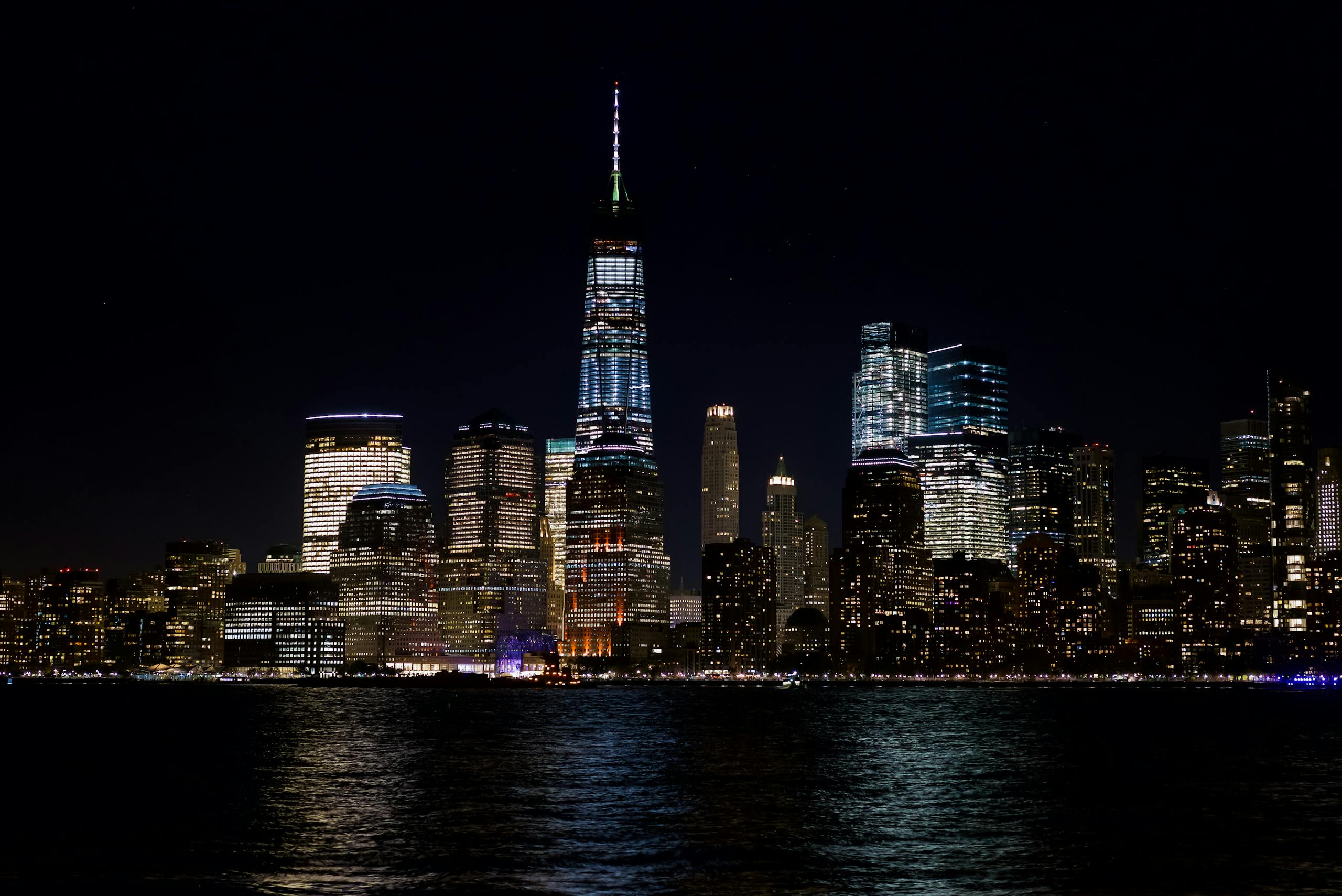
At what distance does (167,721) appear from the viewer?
191 m

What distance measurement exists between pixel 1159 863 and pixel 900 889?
14.1m

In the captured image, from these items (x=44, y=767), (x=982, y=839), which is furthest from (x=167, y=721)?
(x=982, y=839)

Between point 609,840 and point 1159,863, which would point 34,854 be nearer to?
point 609,840

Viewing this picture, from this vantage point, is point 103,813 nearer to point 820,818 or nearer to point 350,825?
point 350,825

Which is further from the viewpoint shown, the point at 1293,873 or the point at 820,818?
the point at 820,818

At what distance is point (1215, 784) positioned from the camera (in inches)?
4218

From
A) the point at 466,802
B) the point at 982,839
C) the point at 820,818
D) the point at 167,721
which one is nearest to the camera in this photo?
the point at 982,839

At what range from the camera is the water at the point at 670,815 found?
64.6m

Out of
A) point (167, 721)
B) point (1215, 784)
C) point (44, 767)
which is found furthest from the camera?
point (167, 721)

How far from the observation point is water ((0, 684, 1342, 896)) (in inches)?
2542

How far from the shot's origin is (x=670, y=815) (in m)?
84.1

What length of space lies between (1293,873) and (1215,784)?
139 feet

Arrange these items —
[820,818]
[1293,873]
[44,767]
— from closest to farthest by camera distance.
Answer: [1293,873] → [820,818] → [44,767]

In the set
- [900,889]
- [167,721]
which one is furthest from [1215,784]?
[167,721]
